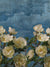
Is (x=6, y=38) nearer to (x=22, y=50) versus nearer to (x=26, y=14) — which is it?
(x=22, y=50)

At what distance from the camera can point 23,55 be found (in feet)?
1.69

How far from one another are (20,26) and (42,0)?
0.29 metres

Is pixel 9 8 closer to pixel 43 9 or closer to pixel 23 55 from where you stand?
pixel 43 9

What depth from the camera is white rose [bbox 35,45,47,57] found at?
0.51 m

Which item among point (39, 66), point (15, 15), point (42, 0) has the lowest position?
point (39, 66)

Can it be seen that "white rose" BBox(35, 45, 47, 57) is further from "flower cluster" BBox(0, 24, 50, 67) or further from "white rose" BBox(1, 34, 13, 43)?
"white rose" BBox(1, 34, 13, 43)

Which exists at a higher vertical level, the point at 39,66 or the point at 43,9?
the point at 43,9

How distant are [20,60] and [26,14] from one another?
2.21ft

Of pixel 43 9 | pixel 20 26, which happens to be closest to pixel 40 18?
pixel 43 9

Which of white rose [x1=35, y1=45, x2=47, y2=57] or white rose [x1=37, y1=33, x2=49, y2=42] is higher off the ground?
white rose [x1=37, y1=33, x2=49, y2=42]

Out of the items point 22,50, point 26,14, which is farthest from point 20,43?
point 26,14

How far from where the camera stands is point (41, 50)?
520 millimetres

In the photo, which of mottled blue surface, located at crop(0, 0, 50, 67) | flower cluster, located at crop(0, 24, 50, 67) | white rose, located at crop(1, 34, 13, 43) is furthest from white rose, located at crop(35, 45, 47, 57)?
mottled blue surface, located at crop(0, 0, 50, 67)

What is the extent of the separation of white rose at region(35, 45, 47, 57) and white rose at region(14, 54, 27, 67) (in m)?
0.05
